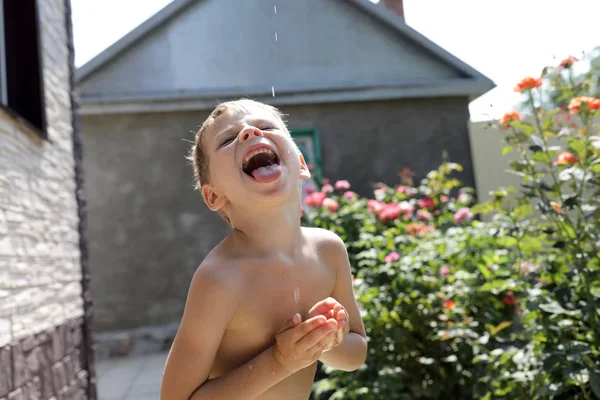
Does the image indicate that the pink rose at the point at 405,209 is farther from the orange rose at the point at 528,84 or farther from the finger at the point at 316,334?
the finger at the point at 316,334

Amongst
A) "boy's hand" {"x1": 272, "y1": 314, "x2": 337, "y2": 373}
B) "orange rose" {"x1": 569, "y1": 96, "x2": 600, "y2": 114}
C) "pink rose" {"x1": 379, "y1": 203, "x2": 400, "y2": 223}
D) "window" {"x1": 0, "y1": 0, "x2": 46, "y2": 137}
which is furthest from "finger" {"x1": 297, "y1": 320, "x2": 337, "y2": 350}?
"pink rose" {"x1": 379, "y1": 203, "x2": 400, "y2": 223}

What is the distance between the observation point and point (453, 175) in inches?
267

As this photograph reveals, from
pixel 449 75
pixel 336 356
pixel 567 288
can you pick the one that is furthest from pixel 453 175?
pixel 336 356

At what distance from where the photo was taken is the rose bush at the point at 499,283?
2115mm

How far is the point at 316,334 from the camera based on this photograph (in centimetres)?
77

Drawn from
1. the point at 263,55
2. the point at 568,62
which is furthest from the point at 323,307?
the point at 263,55

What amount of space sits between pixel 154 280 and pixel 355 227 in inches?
120

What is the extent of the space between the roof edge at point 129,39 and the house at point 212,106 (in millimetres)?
15

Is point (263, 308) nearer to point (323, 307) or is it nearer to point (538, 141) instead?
point (323, 307)

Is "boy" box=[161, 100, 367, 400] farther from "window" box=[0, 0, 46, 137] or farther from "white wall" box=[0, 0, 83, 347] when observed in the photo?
"window" box=[0, 0, 46, 137]

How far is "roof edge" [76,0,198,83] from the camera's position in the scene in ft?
21.0

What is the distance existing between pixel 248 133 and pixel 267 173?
0.21 ft

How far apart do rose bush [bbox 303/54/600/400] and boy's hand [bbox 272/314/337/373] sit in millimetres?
1438

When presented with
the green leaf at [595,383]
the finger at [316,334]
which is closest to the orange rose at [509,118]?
the green leaf at [595,383]
